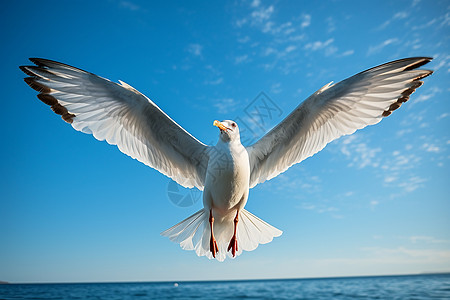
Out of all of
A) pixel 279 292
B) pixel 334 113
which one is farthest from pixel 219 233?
pixel 279 292

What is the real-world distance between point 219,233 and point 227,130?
1.51m

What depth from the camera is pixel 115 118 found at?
502 centimetres

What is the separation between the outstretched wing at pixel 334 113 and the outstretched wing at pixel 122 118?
2.92ft

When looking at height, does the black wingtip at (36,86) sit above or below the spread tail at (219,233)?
above

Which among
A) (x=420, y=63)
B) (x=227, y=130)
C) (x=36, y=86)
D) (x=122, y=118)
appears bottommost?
(x=227, y=130)

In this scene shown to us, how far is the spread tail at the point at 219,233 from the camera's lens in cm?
521

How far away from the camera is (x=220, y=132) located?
182 inches

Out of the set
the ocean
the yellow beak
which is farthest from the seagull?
the ocean

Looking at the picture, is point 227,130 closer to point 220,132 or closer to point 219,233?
point 220,132

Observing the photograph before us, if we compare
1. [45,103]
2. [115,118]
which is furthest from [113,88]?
[45,103]

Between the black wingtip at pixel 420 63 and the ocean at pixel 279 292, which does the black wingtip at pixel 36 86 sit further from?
the ocean at pixel 279 292

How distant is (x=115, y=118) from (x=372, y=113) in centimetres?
327

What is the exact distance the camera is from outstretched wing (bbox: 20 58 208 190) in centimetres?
472

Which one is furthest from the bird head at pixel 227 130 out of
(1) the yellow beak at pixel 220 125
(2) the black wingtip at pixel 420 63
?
(2) the black wingtip at pixel 420 63
